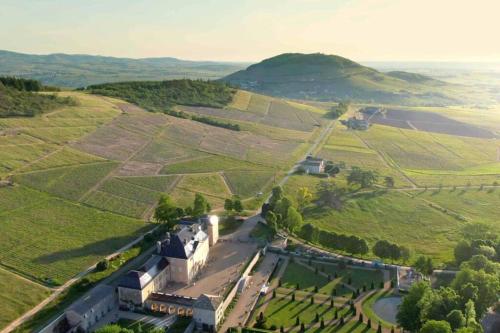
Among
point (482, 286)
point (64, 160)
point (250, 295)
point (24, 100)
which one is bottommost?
point (250, 295)

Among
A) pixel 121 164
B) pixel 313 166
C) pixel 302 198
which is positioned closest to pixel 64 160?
pixel 121 164

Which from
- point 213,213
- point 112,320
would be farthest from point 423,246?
point 112,320

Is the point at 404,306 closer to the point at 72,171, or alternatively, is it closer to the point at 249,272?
the point at 249,272

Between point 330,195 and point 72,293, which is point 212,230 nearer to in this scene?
point 72,293

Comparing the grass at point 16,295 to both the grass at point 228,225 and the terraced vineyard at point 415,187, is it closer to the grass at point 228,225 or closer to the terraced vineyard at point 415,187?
the grass at point 228,225

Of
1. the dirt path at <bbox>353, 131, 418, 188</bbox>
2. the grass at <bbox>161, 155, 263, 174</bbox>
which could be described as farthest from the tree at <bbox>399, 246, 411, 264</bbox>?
→ the grass at <bbox>161, 155, 263, 174</bbox>

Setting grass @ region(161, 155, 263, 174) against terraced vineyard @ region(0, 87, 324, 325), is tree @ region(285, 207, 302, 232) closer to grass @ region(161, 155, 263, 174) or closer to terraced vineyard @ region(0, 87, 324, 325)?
terraced vineyard @ region(0, 87, 324, 325)
